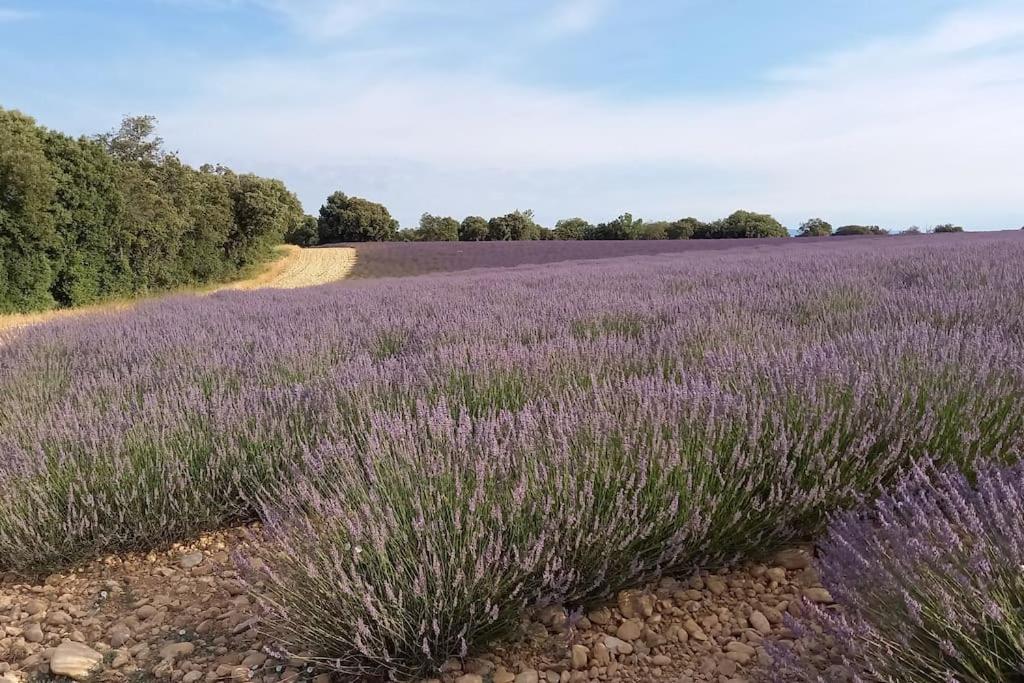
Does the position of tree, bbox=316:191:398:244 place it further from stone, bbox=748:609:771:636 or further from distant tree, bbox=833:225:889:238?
stone, bbox=748:609:771:636

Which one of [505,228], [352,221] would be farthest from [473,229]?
[352,221]

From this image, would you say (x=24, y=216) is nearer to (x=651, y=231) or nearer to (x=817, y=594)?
(x=817, y=594)

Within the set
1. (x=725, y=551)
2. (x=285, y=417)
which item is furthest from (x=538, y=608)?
(x=285, y=417)

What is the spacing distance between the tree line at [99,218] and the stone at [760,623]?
1546cm

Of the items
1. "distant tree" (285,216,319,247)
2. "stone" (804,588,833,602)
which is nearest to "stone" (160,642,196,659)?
"stone" (804,588,833,602)

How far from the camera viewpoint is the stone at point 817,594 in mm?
1949

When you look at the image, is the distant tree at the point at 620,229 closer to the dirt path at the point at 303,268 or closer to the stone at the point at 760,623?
the dirt path at the point at 303,268

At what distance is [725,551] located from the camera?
210 cm

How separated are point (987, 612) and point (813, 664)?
492mm

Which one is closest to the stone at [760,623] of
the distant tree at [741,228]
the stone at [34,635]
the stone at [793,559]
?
the stone at [793,559]

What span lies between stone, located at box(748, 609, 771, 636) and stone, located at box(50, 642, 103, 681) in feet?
6.37

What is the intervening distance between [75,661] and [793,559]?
88.3 inches

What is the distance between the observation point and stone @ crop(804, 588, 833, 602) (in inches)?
76.7

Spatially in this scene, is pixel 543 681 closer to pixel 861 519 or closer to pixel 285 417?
pixel 861 519
